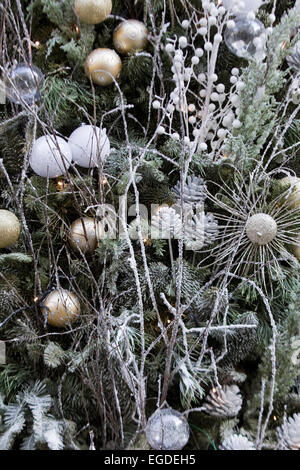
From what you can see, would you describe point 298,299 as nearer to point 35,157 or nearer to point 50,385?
point 50,385

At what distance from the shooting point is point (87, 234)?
97cm

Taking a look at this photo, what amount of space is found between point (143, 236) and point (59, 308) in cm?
21

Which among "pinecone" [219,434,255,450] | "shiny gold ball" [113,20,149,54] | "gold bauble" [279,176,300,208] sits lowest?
"pinecone" [219,434,255,450]

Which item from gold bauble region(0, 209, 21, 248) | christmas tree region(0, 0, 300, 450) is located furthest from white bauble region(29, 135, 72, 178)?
gold bauble region(0, 209, 21, 248)

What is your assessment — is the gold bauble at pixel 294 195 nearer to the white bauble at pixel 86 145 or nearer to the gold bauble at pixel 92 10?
the white bauble at pixel 86 145

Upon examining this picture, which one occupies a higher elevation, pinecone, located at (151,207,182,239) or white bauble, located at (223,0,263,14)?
white bauble, located at (223,0,263,14)

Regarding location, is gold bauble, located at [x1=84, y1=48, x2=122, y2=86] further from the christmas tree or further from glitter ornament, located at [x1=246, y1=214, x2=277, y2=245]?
glitter ornament, located at [x1=246, y1=214, x2=277, y2=245]

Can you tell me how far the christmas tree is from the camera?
794 millimetres

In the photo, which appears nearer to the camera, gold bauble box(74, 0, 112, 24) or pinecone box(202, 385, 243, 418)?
pinecone box(202, 385, 243, 418)

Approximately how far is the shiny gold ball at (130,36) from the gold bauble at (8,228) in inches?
17.6

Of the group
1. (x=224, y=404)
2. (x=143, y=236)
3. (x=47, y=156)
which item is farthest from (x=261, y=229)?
(x=47, y=156)

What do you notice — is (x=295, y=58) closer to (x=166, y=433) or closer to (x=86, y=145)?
(x=86, y=145)

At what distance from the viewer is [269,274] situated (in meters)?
0.99
